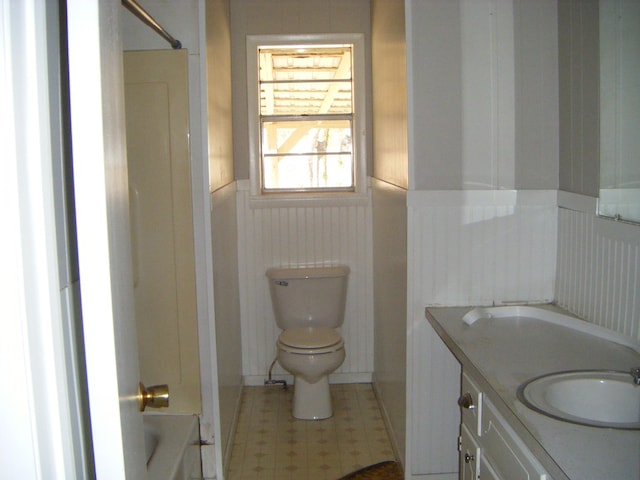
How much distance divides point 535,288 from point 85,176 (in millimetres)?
2186

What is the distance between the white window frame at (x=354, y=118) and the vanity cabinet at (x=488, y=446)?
6.41ft

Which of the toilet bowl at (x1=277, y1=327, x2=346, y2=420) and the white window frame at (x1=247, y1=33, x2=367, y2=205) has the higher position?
the white window frame at (x1=247, y1=33, x2=367, y2=205)

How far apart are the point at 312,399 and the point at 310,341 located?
14.3 inches

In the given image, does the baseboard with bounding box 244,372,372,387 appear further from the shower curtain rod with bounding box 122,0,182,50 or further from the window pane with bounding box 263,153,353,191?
the shower curtain rod with bounding box 122,0,182,50

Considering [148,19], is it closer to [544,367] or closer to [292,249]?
[544,367]

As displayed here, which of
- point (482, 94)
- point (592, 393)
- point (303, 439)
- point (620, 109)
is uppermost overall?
point (482, 94)

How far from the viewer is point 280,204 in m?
3.75

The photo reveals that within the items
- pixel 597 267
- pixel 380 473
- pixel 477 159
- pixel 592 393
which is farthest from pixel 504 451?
pixel 380 473

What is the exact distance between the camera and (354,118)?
3832 millimetres

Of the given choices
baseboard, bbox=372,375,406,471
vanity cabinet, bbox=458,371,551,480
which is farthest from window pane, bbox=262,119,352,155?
vanity cabinet, bbox=458,371,551,480

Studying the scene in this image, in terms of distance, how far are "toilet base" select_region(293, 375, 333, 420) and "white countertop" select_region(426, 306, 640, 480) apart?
119cm

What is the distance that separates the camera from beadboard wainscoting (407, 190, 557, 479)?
252cm

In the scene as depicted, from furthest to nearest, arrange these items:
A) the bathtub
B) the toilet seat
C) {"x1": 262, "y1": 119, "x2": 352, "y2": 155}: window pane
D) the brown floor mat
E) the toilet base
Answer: {"x1": 262, "y1": 119, "x2": 352, "y2": 155}: window pane, the toilet base, the toilet seat, the brown floor mat, the bathtub

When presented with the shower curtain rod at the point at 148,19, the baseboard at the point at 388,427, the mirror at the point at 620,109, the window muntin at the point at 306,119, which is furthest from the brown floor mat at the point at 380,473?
the shower curtain rod at the point at 148,19
